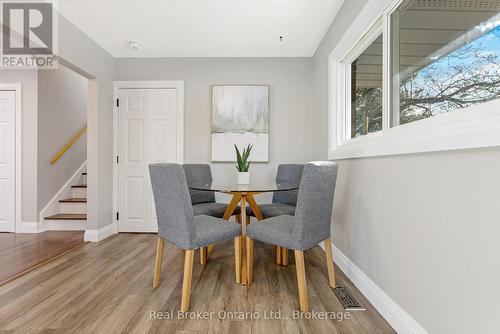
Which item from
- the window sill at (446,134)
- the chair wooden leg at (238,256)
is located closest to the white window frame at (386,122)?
the window sill at (446,134)

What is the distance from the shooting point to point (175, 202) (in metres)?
1.61

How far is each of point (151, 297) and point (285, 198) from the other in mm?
1643

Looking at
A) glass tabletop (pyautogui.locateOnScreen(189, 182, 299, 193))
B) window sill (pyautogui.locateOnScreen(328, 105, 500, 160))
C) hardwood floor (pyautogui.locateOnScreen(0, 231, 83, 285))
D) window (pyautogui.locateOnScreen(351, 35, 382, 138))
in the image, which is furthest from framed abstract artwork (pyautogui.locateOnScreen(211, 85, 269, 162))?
hardwood floor (pyautogui.locateOnScreen(0, 231, 83, 285))

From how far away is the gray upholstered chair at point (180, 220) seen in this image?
5.21 ft

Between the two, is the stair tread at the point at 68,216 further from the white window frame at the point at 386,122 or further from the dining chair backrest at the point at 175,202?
the white window frame at the point at 386,122

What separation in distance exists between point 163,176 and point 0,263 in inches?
83.4

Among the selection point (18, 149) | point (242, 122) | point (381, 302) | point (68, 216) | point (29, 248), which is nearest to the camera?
point (381, 302)

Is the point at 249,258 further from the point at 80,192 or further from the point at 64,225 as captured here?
the point at 80,192

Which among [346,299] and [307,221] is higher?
[307,221]

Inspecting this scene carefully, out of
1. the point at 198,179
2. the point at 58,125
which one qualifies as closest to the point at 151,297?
the point at 198,179

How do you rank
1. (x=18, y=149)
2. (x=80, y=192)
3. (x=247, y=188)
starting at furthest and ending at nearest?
1. (x=80, y=192)
2. (x=18, y=149)
3. (x=247, y=188)

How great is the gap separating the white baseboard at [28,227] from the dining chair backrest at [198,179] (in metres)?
2.46

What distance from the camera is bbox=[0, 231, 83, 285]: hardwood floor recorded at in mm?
2224

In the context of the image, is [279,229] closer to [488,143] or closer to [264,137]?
[488,143]
